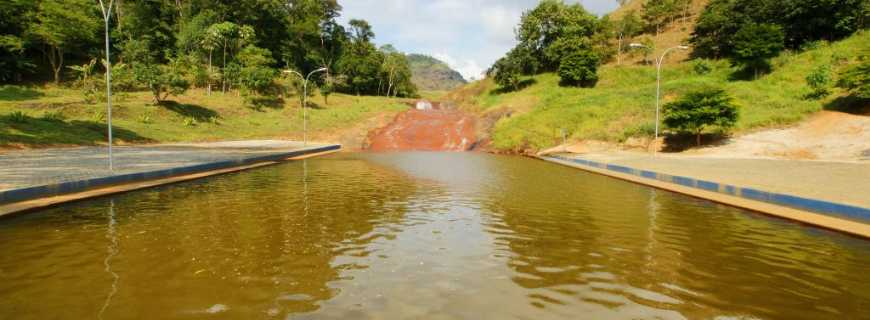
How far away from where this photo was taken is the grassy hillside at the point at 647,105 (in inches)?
1280

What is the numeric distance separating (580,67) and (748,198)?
182 feet

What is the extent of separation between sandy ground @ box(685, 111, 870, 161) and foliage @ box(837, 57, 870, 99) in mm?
1682

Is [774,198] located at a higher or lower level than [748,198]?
higher

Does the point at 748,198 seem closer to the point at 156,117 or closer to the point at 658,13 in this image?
the point at 156,117

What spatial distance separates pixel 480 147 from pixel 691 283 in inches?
1438

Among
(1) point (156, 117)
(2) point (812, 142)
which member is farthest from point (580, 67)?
(1) point (156, 117)

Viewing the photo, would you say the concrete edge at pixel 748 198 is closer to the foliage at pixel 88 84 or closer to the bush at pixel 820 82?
the bush at pixel 820 82

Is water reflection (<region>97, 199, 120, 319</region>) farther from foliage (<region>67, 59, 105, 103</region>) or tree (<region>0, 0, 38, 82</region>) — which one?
tree (<region>0, 0, 38, 82</region>)

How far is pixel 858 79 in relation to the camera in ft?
92.6

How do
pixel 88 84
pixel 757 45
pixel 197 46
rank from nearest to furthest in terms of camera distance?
pixel 757 45 → pixel 88 84 → pixel 197 46

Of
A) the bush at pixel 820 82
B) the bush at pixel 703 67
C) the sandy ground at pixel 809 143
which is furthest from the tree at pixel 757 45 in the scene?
the sandy ground at pixel 809 143

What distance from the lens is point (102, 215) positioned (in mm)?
9570

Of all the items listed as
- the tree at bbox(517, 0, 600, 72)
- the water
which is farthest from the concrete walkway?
the tree at bbox(517, 0, 600, 72)

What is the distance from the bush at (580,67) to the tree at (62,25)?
7007cm
